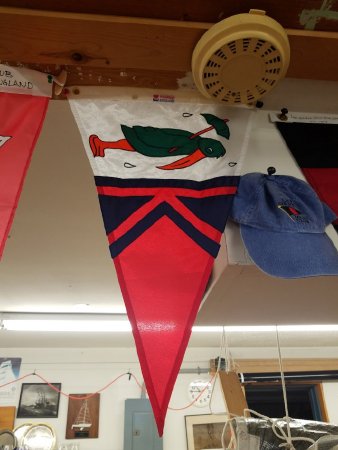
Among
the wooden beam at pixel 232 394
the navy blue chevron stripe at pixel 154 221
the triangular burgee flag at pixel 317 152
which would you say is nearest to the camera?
the navy blue chevron stripe at pixel 154 221

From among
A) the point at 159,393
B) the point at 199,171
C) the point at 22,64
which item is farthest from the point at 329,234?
the point at 22,64

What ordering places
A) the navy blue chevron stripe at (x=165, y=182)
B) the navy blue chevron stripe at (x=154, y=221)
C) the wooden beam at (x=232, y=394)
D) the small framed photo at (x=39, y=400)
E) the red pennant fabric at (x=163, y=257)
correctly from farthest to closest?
1. the small framed photo at (x=39, y=400)
2. the wooden beam at (x=232, y=394)
3. the navy blue chevron stripe at (x=165, y=182)
4. the navy blue chevron stripe at (x=154, y=221)
5. the red pennant fabric at (x=163, y=257)

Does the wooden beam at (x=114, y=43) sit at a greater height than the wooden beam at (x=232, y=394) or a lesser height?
greater

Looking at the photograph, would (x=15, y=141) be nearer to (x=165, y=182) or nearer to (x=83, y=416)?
(x=165, y=182)

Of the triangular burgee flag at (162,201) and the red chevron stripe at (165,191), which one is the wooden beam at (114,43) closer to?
the triangular burgee flag at (162,201)

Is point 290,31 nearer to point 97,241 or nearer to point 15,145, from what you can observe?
point 15,145

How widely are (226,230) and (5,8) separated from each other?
0.85 m

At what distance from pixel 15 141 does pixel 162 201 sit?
478mm

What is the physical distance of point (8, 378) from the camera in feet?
14.6

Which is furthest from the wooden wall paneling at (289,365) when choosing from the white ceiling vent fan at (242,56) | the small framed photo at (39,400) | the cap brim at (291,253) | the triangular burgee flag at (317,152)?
the white ceiling vent fan at (242,56)

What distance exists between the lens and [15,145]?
105cm

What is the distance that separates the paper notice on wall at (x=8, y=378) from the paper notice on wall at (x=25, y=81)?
4.30m

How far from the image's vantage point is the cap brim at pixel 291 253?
0.91 m

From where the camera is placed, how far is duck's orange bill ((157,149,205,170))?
1.06 m
